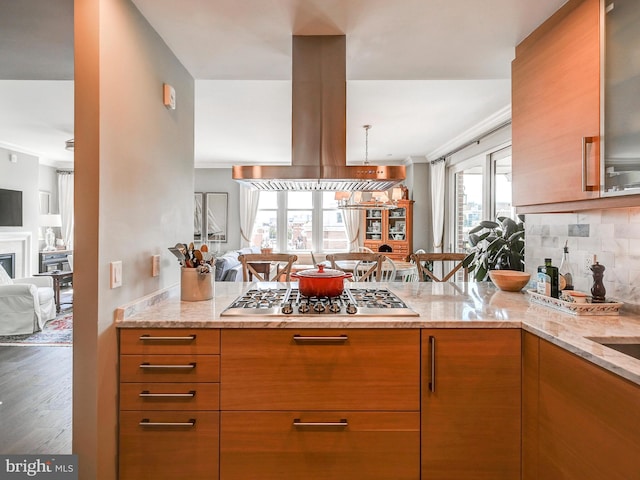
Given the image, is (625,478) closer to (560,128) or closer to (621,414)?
(621,414)

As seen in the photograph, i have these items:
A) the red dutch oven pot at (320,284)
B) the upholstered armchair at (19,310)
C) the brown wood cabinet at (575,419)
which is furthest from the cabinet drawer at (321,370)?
the upholstered armchair at (19,310)

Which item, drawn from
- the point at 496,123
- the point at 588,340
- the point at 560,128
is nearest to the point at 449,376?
the point at 588,340

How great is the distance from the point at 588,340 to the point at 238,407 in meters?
1.36

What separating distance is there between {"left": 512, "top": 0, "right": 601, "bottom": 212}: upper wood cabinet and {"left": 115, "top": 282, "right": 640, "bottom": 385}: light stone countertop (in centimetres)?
53

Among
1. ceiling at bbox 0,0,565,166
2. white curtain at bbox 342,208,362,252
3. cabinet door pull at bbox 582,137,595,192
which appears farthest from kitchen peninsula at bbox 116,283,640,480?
white curtain at bbox 342,208,362,252

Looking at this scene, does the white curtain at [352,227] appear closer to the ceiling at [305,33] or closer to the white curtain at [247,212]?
the white curtain at [247,212]

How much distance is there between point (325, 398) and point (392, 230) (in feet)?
17.8

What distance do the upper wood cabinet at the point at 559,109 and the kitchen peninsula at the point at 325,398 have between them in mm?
633

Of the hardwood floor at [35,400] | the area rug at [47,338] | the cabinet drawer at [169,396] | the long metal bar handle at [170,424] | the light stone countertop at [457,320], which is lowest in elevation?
the hardwood floor at [35,400]

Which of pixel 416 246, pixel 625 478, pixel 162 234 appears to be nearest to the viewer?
pixel 625 478

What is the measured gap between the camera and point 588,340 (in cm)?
120

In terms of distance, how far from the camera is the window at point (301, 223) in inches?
281

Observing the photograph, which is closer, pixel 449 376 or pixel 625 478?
pixel 625 478

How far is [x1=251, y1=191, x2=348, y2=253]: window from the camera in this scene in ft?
23.4
